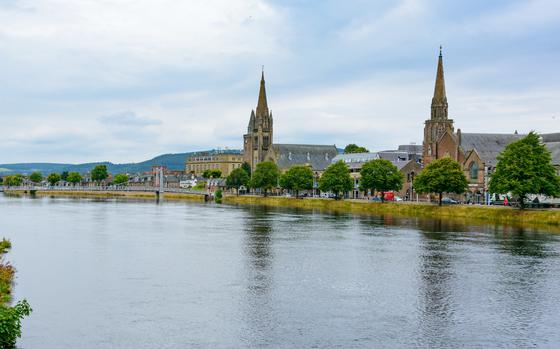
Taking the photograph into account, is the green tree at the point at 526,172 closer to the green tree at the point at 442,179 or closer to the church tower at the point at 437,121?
the green tree at the point at 442,179

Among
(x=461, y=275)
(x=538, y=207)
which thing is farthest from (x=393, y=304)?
(x=538, y=207)

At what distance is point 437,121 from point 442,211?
45.2 meters

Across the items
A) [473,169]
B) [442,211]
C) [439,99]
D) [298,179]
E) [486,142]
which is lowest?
[442,211]

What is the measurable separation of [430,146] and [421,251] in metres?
96.7

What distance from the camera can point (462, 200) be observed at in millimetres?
133375

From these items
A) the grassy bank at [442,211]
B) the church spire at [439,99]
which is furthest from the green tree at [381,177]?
the church spire at [439,99]

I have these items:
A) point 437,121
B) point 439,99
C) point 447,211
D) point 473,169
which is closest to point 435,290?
point 447,211

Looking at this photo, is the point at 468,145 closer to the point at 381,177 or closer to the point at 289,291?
the point at 381,177

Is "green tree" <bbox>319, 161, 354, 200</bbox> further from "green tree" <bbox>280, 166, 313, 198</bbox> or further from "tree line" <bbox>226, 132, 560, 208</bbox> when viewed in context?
"green tree" <bbox>280, 166, 313, 198</bbox>

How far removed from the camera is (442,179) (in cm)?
11438

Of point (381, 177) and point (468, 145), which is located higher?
point (468, 145)

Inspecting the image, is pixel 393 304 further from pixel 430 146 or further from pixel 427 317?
pixel 430 146

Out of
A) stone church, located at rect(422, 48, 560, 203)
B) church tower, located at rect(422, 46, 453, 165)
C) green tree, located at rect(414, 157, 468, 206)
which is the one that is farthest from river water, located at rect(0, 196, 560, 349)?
church tower, located at rect(422, 46, 453, 165)

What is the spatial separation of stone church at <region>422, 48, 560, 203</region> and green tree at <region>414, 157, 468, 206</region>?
45.9ft
